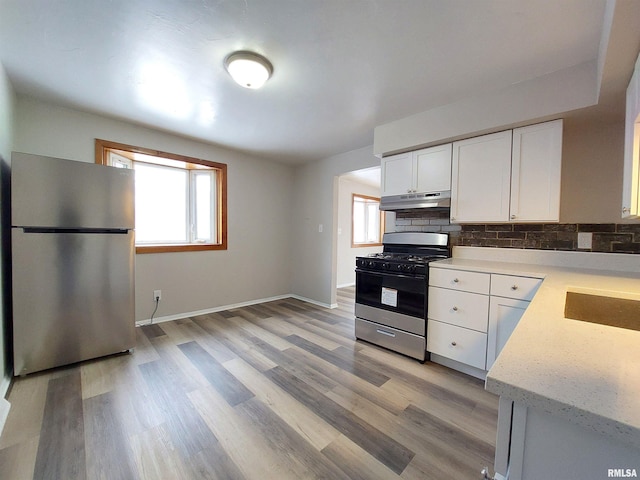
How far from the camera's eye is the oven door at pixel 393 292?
2.31 meters

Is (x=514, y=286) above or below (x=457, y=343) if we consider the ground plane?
above

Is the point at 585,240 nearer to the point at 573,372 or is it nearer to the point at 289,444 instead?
the point at 573,372

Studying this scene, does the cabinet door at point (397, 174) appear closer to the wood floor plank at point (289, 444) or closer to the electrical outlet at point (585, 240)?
the electrical outlet at point (585, 240)

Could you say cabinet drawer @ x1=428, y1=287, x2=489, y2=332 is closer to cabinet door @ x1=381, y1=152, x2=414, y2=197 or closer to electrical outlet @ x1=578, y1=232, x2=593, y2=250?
electrical outlet @ x1=578, y1=232, x2=593, y2=250

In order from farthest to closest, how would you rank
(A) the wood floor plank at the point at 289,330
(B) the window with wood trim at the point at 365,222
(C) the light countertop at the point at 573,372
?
1. (B) the window with wood trim at the point at 365,222
2. (A) the wood floor plank at the point at 289,330
3. (C) the light countertop at the point at 573,372

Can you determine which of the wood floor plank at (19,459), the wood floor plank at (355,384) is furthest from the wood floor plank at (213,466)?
the wood floor plank at (355,384)

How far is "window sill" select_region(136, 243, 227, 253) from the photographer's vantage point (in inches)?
120

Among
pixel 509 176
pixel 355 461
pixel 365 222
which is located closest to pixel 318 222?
pixel 365 222

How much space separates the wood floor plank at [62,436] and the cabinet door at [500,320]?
8.39 ft

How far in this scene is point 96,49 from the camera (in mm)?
1670

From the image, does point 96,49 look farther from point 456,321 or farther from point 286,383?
point 456,321

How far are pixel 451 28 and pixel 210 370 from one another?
291cm

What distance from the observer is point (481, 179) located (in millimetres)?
2271

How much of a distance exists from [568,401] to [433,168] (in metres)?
2.41
